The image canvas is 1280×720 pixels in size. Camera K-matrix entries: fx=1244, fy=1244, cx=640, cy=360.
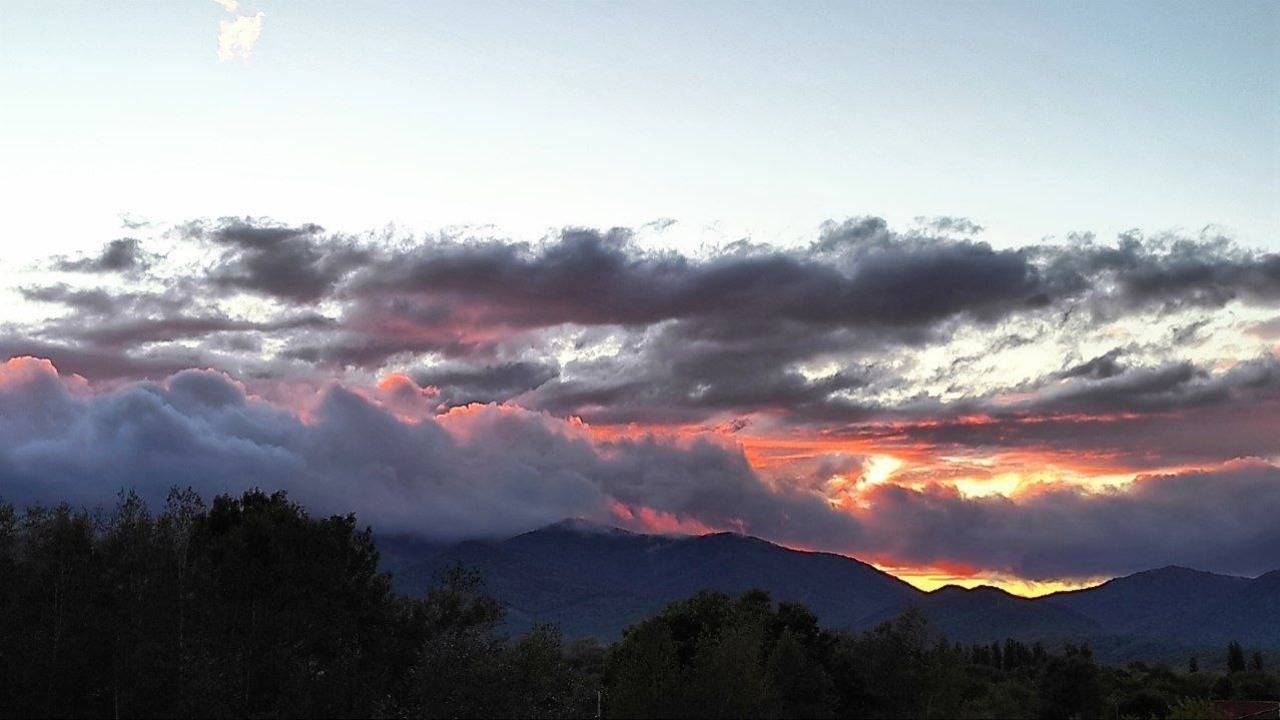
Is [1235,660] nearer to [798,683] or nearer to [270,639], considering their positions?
[798,683]

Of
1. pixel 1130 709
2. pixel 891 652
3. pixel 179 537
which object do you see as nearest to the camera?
pixel 179 537

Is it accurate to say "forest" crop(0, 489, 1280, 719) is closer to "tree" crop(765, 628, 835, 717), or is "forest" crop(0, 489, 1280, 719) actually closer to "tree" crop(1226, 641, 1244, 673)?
"tree" crop(765, 628, 835, 717)

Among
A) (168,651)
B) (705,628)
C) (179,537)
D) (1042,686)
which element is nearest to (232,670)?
(168,651)

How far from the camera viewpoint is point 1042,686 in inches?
5595

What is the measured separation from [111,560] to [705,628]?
63967 millimetres

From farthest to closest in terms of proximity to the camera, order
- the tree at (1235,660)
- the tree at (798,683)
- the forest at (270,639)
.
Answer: the tree at (1235,660) < the tree at (798,683) < the forest at (270,639)

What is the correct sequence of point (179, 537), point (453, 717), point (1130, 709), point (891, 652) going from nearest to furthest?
point (453, 717)
point (179, 537)
point (891, 652)
point (1130, 709)

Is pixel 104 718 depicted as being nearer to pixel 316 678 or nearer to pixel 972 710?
pixel 316 678

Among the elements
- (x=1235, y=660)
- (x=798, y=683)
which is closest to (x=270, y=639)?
(x=798, y=683)

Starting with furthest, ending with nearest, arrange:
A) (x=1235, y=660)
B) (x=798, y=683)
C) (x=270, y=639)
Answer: (x=1235, y=660) → (x=798, y=683) → (x=270, y=639)

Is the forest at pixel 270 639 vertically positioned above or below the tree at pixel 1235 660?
above

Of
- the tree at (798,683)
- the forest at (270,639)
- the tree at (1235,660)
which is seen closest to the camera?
the forest at (270,639)

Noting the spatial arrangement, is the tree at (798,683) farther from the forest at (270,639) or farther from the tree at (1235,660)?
the tree at (1235,660)

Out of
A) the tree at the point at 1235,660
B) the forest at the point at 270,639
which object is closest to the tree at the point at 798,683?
the forest at the point at 270,639
